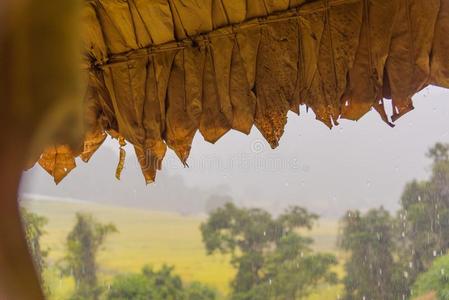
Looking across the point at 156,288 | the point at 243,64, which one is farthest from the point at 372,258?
the point at 243,64

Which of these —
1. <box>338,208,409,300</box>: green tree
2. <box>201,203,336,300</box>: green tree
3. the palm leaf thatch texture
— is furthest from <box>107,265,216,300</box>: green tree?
the palm leaf thatch texture

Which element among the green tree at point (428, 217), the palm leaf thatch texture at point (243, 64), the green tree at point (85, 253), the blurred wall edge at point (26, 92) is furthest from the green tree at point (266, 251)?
the blurred wall edge at point (26, 92)

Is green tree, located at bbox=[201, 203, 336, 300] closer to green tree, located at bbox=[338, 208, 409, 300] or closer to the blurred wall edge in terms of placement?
green tree, located at bbox=[338, 208, 409, 300]

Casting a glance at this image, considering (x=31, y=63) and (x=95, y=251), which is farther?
(x=95, y=251)

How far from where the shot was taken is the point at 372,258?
→ 388cm

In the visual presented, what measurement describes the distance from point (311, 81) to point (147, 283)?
3.29 m

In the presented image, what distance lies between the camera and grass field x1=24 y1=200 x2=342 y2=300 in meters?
4.29

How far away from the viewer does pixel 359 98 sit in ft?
3.78

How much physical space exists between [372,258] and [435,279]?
1.21 feet

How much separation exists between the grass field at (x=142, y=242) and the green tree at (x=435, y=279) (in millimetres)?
723

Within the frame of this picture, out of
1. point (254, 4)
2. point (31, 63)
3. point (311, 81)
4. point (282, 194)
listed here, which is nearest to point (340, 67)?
point (311, 81)

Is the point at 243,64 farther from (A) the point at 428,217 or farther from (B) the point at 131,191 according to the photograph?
(B) the point at 131,191

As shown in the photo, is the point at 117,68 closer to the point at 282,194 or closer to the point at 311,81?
the point at 311,81

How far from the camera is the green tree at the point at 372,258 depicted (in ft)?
12.4
